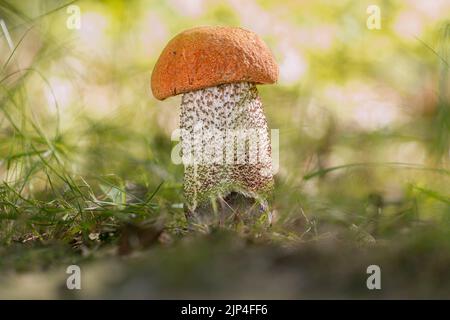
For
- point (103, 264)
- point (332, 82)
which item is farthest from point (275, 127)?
point (103, 264)

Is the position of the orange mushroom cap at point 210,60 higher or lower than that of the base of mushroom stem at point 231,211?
higher

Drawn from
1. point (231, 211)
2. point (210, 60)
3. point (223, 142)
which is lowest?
point (231, 211)

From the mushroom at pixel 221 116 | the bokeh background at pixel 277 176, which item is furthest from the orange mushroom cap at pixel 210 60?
the bokeh background at pixel 277 176

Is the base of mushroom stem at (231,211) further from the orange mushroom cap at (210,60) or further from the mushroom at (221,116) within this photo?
the orange mushroom cap at (210,60)

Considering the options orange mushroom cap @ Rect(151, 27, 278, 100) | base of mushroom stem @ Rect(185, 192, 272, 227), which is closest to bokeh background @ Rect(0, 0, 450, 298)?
base of mushroom stem @ Rect(185, 192, 272, 227)

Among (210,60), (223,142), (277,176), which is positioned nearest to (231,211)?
(223,142)

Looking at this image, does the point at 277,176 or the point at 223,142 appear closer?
the point at 223,142

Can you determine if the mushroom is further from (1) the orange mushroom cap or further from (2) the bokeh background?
(2) the bokeh background

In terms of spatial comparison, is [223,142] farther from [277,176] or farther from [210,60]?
[277,176]
